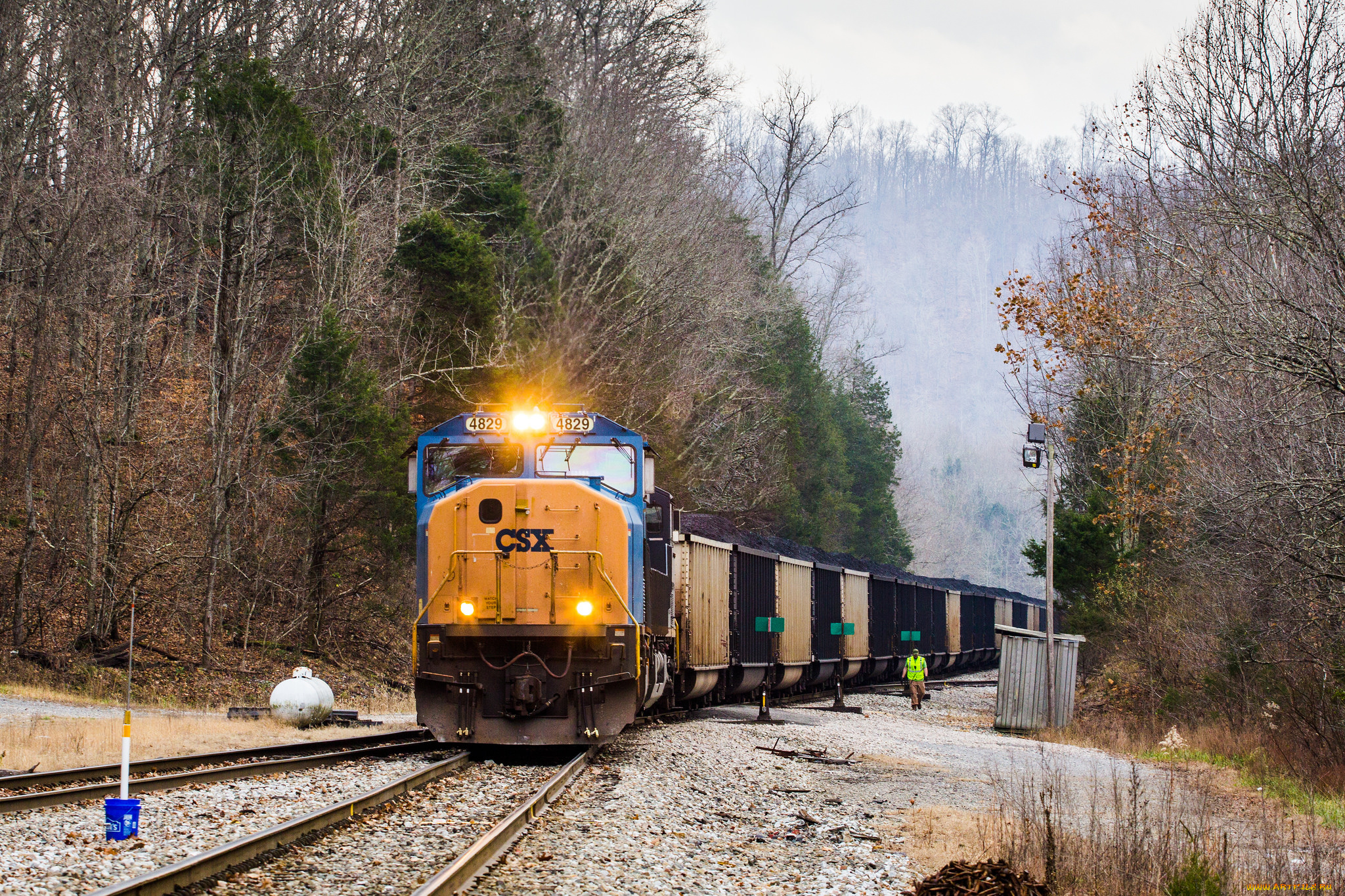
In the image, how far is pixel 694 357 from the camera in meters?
39.4

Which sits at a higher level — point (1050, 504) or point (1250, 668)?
point (1050, 504)

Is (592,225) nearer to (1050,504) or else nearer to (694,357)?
(694,357)

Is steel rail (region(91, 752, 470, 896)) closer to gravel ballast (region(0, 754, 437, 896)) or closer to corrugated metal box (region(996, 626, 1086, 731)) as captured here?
gravel ballast (region(0, 754, 437, 896))

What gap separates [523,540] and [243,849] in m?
5.66

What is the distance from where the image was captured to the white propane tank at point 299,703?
1702 cm

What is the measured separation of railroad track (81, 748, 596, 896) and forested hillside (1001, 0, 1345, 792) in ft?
31.5

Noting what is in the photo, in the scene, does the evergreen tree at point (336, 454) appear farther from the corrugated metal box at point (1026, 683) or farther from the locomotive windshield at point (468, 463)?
the locomotive windshield at point (468, 463)

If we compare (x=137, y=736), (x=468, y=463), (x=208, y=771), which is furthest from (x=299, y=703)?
(x=208, y=771)

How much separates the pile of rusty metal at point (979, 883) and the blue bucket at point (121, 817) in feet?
15.1

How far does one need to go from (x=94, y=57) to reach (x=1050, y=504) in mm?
21677

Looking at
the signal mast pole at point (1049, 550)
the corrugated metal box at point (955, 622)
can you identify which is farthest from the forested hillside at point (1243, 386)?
the corrugated metal box at point (955, 622)

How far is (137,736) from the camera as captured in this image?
1410cm

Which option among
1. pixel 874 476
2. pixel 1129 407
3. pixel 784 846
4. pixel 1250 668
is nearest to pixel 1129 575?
pixel 1129 407

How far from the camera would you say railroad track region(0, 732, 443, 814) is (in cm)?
845
